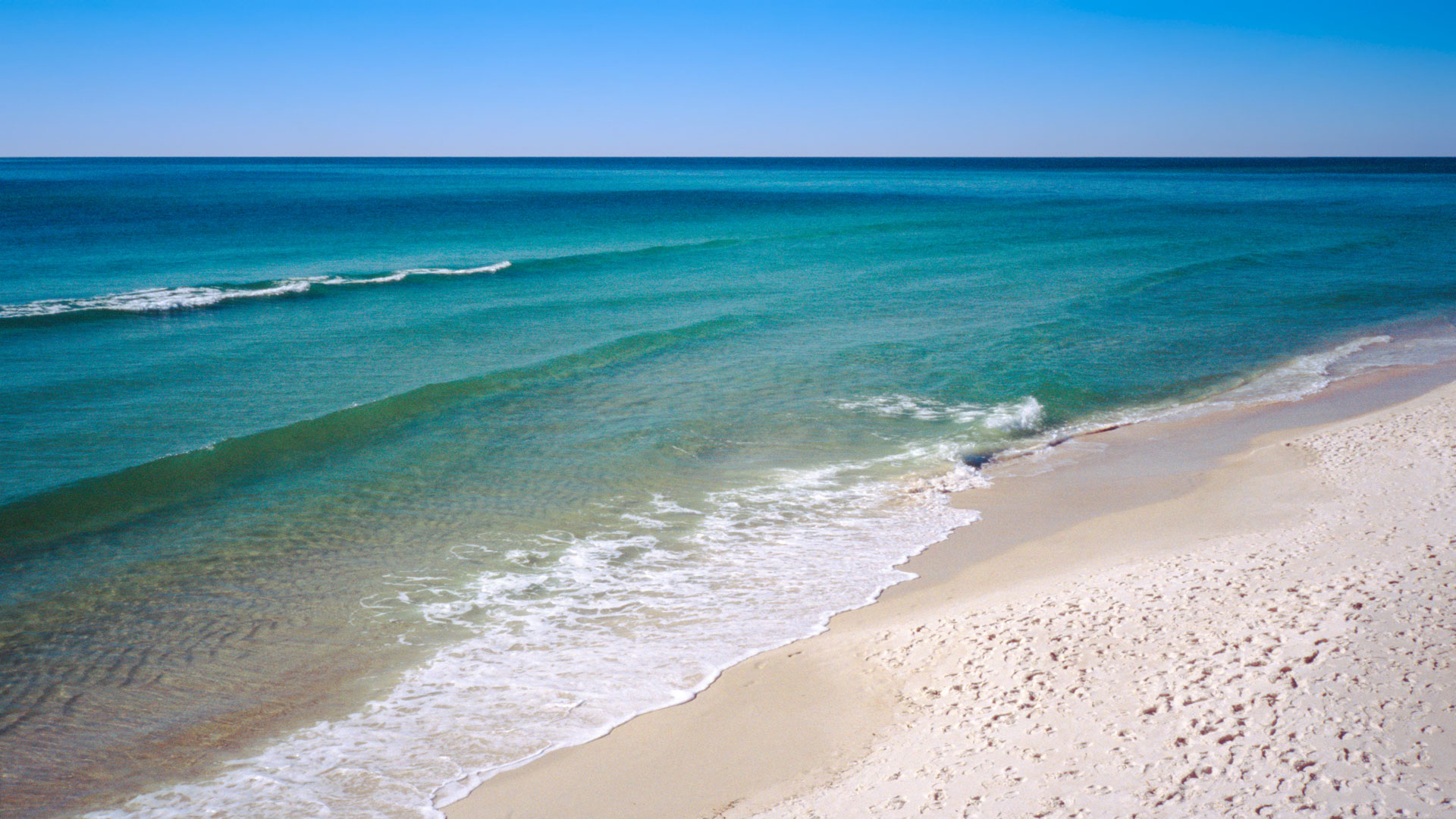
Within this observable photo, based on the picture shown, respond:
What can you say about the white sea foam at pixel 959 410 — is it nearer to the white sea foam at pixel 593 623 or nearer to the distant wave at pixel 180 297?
the white sea foam at pixel 593 623

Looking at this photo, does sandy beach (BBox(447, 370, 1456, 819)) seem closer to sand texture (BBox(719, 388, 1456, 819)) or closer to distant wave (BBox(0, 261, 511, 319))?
sand texture (BBox(719, 388, 1456, 819))

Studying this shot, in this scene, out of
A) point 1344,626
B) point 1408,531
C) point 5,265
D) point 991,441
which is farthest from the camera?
point 5,265

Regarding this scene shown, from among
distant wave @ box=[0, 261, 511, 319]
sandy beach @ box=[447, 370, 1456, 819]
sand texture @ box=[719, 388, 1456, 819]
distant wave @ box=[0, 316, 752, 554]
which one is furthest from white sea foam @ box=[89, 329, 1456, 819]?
distant wave @ box=[0, 261, 511, 319]

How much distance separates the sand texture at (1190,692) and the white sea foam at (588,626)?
1338 millimetres

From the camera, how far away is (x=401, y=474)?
10.8 meters

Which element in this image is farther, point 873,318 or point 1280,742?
point 873,318

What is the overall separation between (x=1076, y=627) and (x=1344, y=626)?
1406 mm

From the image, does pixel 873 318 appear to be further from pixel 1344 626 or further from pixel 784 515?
pixel 1344 626

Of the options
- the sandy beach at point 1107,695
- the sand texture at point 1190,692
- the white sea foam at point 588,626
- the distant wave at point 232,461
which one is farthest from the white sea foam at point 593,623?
the distant wave at point 232,461

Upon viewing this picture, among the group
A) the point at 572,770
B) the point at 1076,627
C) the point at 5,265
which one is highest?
the point at 5,265

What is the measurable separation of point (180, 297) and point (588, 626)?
20552 millimetres

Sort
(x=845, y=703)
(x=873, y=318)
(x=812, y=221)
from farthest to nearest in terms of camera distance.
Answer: (x=812, y=221)
(x=873, y=318)
(x=845, y=703)

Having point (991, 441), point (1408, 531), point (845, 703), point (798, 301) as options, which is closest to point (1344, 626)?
point (1408, 531)

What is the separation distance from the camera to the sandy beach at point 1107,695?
3.93 metres
